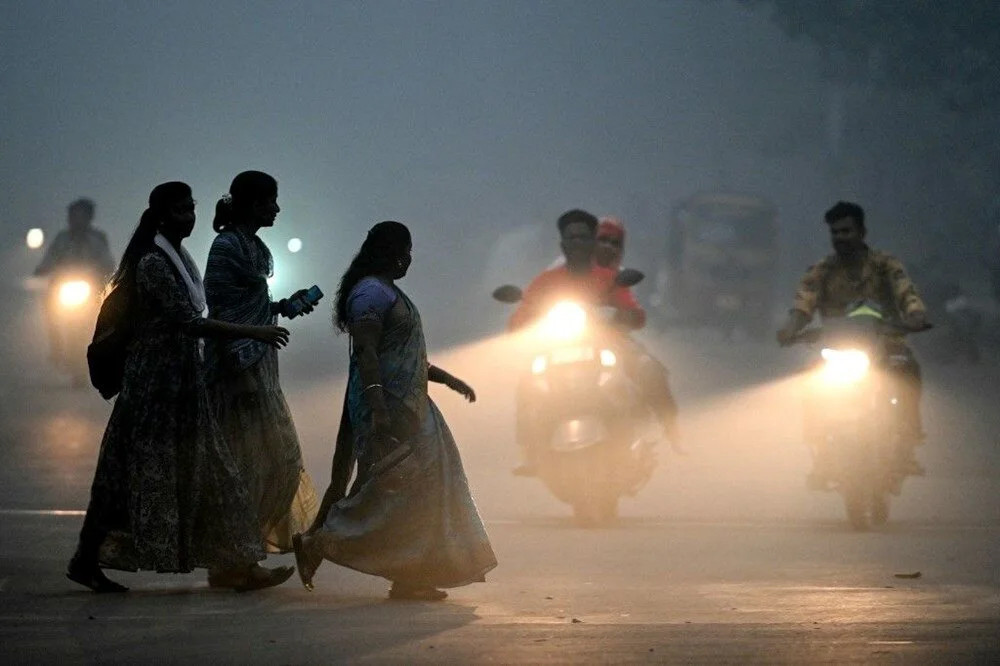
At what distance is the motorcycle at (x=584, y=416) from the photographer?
12273 mm

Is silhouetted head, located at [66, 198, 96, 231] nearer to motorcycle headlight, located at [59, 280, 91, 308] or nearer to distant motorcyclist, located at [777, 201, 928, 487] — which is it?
motorcycle headlight, located at [59, 280, 91, 308]

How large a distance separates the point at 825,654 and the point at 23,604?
327 cm

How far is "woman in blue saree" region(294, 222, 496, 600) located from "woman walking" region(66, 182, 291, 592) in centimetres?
35

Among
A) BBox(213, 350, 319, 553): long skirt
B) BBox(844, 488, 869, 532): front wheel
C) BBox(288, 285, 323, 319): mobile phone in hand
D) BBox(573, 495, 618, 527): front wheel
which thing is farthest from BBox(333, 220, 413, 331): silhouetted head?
BBox(844, 488, 869, 532): front wheel

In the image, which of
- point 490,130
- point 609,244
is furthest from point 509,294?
point 490,130

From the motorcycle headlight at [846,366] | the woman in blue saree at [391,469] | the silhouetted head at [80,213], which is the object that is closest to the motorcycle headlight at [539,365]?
the motorcycle headlight at [846,366]

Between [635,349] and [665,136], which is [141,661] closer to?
[635,349]

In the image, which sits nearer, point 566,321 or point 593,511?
point 593,511

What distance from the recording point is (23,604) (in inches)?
326

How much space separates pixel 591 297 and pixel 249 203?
13.8 feet

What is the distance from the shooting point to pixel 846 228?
12461mm

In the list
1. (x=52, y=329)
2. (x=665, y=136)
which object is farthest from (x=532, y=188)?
(x=52, y=329)

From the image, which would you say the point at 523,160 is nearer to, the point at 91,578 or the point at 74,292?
the point at 74,292

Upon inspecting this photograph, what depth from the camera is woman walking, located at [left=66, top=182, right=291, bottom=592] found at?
27.4 ft
